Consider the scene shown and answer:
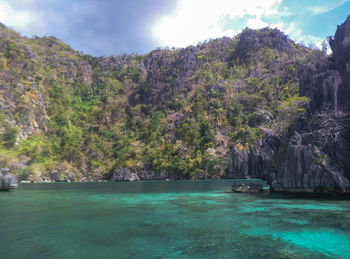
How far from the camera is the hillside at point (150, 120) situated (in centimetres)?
12912

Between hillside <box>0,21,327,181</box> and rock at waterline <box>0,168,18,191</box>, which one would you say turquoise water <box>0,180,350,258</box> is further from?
hillside <box>0,21,327,181</box>

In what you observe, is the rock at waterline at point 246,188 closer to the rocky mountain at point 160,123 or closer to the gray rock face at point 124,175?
the rocky mountain at point 160,123

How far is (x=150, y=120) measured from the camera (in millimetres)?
177125

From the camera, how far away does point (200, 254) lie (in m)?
14.0

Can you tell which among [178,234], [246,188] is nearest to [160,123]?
[246,188]

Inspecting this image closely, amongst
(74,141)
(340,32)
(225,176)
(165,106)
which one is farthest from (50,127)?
(340,32)

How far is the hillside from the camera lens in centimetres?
12912

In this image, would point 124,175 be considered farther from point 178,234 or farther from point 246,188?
point 178,234

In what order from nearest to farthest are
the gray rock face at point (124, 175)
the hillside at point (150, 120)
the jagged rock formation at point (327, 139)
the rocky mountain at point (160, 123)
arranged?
the jagged rock formation at point (327, 139), the rocky mountain at point (160, 123), the hillside at point (150, 120), the gray rock face at point (124, 175)

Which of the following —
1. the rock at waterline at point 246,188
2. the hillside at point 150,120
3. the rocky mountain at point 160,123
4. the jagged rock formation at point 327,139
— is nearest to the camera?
the jagged rock formation at point 327,139

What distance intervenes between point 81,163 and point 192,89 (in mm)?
90220

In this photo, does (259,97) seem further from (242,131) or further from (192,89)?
(192,89)

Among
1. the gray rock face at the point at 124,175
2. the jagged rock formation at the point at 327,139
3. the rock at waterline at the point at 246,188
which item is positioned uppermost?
the jagged rock formation at the point at 327,139

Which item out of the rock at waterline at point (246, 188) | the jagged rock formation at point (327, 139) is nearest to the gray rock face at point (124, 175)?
the rock at waterline at point (246, 188)
